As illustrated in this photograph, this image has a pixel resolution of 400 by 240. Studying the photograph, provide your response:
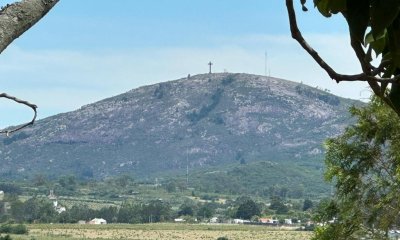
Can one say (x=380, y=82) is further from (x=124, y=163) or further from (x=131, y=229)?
(x=124, y=163)

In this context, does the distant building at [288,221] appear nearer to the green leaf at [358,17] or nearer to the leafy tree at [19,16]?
the leafy tree at [19,16]

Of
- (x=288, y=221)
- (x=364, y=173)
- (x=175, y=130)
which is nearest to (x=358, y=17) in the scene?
(x=364, y=173)

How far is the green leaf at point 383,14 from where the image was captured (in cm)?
110

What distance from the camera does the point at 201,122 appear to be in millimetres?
187500

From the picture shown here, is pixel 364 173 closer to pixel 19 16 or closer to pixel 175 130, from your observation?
pixel 19 16

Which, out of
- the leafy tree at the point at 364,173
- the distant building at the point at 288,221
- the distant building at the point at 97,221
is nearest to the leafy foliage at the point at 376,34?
the leafy tree at the point at 364,173

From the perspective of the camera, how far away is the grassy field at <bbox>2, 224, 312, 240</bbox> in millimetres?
77500

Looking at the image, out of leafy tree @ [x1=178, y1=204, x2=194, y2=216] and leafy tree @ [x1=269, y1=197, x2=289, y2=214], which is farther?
leafy tree @ [x1=178, y1=204, x2=194, y2=216]

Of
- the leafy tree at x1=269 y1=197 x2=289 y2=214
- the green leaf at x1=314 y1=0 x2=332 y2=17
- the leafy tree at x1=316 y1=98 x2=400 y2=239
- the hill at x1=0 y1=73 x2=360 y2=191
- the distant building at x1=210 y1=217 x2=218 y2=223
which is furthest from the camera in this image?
the hill at x1=0 y1=73 x2=360 y2=191

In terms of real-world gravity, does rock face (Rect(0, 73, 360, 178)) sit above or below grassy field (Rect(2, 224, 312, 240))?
above

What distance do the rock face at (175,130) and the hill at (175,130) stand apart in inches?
8.3

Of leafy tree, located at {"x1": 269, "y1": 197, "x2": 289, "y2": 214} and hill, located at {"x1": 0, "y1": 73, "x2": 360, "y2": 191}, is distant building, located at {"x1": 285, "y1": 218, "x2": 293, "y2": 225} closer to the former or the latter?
leafy tree, located at {"x1": 269, "y1": 197, "x2": 289, "y2": 214}

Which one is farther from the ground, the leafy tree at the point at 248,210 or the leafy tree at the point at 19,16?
the leafy tree at the point at 19,16

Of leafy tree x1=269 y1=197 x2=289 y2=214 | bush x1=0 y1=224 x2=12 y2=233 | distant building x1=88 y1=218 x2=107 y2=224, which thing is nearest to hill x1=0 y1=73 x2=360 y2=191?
leafy tree x1=269 y1=197 x2=289 y2=214
